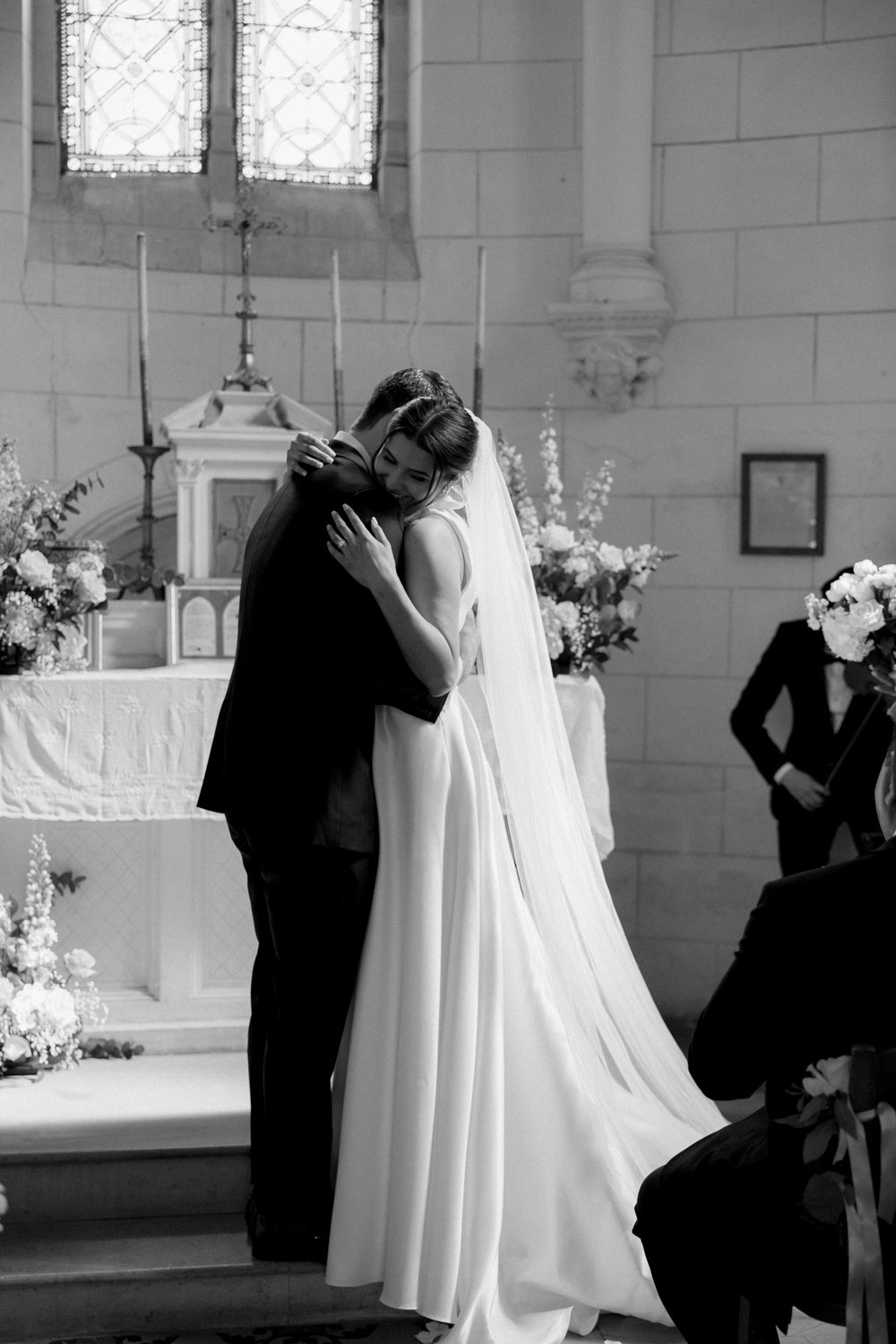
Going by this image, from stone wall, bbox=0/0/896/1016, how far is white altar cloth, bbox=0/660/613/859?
1.99 meters

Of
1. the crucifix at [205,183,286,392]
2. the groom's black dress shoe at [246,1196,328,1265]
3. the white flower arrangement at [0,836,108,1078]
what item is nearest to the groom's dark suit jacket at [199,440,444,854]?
the groom's black dress shoe at [246,1196,328,1265]

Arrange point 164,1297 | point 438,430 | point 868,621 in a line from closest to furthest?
point 438,430
point 164,1297
point 868,621

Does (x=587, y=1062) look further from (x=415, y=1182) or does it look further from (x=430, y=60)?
(x=430, y=60)

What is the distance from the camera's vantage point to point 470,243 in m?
6.28

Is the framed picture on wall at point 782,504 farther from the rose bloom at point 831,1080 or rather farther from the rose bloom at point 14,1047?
the rose bloom at point 831,1080

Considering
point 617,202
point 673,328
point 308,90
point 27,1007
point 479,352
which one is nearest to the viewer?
point 27,1007

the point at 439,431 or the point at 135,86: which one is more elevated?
the point at 135,86

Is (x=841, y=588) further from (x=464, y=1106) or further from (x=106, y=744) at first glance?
(x=106, y=744)

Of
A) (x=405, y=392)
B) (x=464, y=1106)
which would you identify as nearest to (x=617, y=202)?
(x=405, y=392)

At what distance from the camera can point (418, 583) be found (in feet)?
10.1

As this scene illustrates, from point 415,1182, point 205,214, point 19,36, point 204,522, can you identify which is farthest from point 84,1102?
point 19,36

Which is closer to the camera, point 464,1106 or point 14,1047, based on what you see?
point 464,1106

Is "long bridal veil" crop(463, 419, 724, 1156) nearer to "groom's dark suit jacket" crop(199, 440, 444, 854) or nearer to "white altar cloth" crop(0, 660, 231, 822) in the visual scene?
"groom's dark suit jacket" crop(199, 440, 444, 854)

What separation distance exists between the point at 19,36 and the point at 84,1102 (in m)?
4.19
